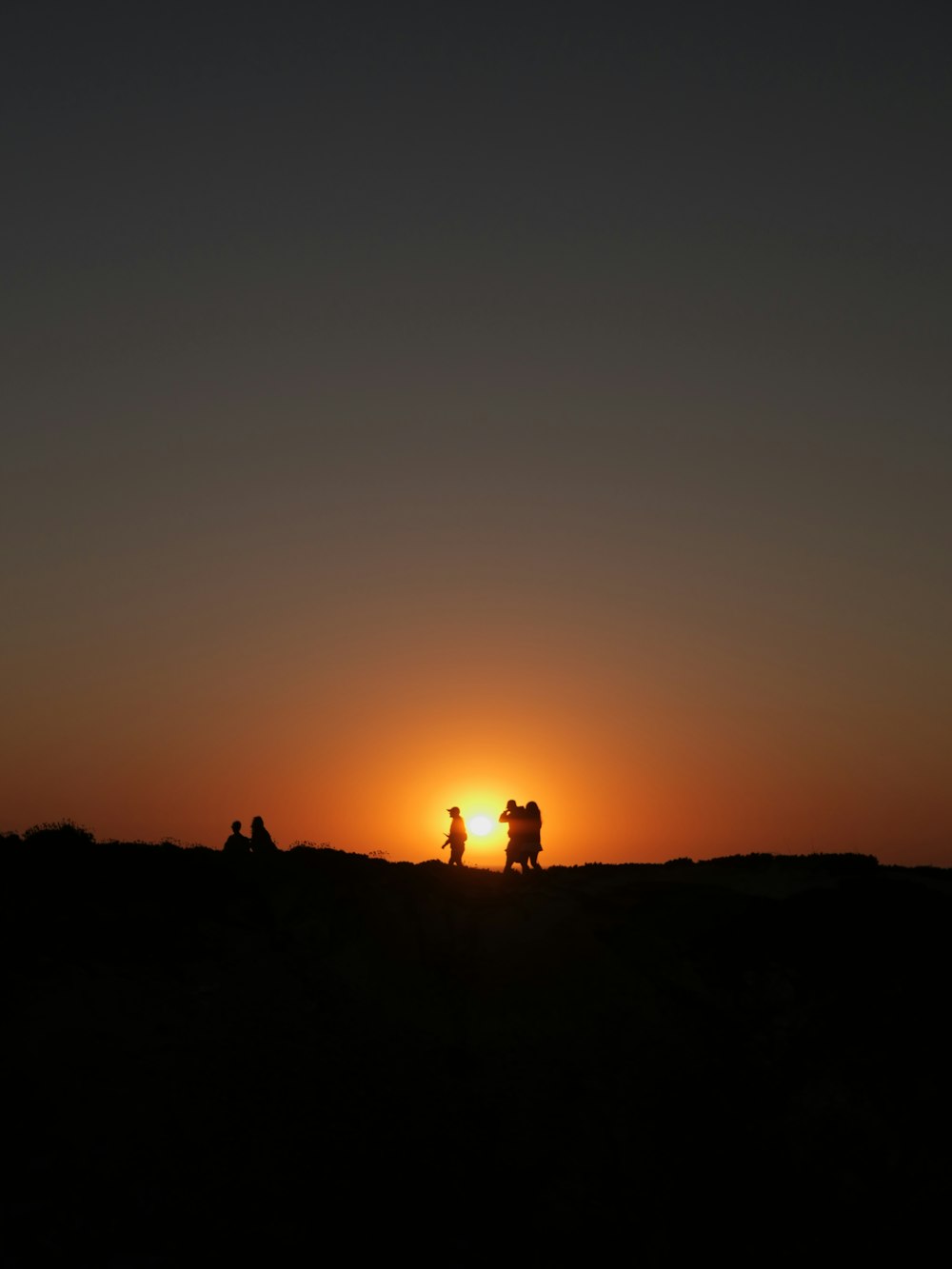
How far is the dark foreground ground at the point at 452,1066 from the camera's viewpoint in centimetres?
1909

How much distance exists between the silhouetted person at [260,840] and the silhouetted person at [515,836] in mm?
9000

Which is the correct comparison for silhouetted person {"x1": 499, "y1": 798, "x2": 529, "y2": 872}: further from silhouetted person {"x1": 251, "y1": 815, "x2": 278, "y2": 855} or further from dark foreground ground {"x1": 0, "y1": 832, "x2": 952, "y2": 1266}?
silhouetted person {"x1": 251, "y1": 815, "x2": 278, "y2": 855}

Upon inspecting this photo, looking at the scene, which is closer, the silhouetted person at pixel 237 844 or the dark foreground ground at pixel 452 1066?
the dark foreground ground at pixel 452 1066

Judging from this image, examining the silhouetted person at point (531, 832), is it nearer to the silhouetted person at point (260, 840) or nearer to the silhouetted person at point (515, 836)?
the silhouetted person at point (515, 836)

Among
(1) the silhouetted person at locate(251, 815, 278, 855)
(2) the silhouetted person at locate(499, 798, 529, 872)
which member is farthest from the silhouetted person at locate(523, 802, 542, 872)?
(1) the silhouetted person at locate(251, 815, 278, 855)

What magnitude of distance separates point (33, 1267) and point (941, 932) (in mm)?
22453

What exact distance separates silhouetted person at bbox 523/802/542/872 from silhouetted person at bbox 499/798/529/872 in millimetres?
91

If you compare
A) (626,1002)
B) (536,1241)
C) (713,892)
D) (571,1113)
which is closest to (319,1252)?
(536,1241)

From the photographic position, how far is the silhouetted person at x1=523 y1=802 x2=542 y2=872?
123ft

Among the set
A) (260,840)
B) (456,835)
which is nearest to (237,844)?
(260,840)

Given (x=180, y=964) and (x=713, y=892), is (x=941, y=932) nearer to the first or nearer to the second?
(x=713, y=892)

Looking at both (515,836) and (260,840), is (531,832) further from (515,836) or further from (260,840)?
(260,840)

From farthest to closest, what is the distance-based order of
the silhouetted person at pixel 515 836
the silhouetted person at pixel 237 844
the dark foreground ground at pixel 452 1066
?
the silhouetted person at pixel 515 836 → the silhouetted person at pixel 237 844 → the dark foreground ground at pixel 452 1066

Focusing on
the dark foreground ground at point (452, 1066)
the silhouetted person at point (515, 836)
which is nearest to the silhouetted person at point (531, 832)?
the silhouetted person at point (515, 836)
